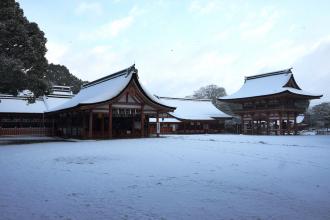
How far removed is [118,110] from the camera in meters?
28.3

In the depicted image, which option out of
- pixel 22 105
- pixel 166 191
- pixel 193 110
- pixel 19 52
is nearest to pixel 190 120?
pixel 193 110

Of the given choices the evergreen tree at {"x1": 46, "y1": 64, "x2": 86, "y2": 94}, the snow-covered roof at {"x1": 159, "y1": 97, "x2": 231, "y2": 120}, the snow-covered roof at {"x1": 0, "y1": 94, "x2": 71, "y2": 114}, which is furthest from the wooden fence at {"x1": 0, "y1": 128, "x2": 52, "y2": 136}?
the evergreen tree at {"x1": 46, "y1": 64, "x2": 86, "y2": 94}

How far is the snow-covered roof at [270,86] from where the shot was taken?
4122cm

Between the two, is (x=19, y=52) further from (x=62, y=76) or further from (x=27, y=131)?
(x=62, y=76)

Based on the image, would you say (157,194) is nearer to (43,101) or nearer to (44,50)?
(44,50)

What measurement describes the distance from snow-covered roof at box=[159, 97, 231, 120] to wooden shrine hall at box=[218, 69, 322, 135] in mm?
4855

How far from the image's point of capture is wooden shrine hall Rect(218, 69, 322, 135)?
39844 millimetres

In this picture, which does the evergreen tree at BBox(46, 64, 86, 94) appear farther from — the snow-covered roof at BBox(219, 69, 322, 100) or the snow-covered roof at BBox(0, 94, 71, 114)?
the snow-covered roof at BBox(219, 69, 322, 100)

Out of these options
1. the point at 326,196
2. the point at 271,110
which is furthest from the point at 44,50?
the point at 271,110

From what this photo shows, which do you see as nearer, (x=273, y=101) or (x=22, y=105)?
(x=22, y=105)

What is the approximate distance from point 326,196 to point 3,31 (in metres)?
20.5

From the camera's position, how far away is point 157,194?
6.37 m

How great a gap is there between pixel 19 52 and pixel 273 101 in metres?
31.5

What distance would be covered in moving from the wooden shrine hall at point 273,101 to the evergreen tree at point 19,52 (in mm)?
28159
